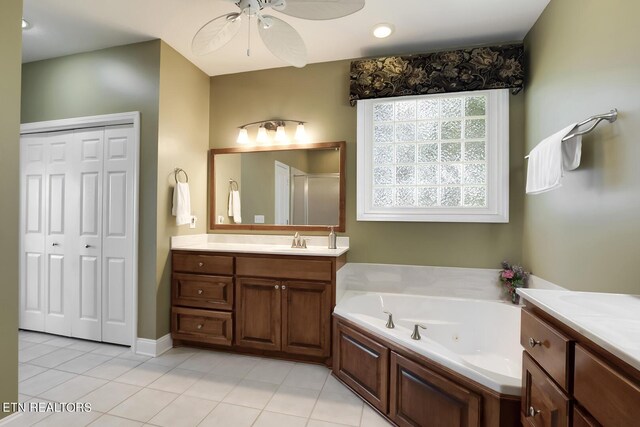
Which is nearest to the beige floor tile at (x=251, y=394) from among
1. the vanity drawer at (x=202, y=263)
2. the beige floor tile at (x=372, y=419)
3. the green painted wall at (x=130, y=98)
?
the beige floor tile at (x=372, y=419)

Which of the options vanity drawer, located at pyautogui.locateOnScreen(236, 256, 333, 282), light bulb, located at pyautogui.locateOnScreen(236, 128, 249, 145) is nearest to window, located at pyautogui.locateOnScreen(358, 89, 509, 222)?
vanity drawer, located at pyautogui.locateOnScreen(236, 256, 333, 282)

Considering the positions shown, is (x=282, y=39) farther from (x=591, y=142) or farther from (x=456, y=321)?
(x=456, y=321)

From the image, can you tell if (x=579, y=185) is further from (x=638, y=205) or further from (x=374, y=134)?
(x=374, y=134)

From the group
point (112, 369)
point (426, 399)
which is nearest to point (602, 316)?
point (426, 399)

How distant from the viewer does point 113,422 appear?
1728mm

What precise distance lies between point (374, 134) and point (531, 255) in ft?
5.27

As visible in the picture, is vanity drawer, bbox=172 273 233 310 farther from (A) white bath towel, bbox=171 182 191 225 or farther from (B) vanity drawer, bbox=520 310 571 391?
(B) vanity drawer, bbox=520 310 571 391

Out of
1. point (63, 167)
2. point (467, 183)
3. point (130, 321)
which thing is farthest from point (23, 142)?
point (467, 183)

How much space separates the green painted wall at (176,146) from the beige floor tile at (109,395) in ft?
1.75

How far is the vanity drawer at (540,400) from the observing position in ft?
3.07

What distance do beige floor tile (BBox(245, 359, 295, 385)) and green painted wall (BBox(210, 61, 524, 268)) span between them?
43.3 inches

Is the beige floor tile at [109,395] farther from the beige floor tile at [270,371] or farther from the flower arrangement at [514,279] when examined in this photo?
the flower arrangement at [514,279]

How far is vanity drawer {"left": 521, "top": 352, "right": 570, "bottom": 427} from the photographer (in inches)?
36.8

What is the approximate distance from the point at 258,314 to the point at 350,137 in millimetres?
1820
